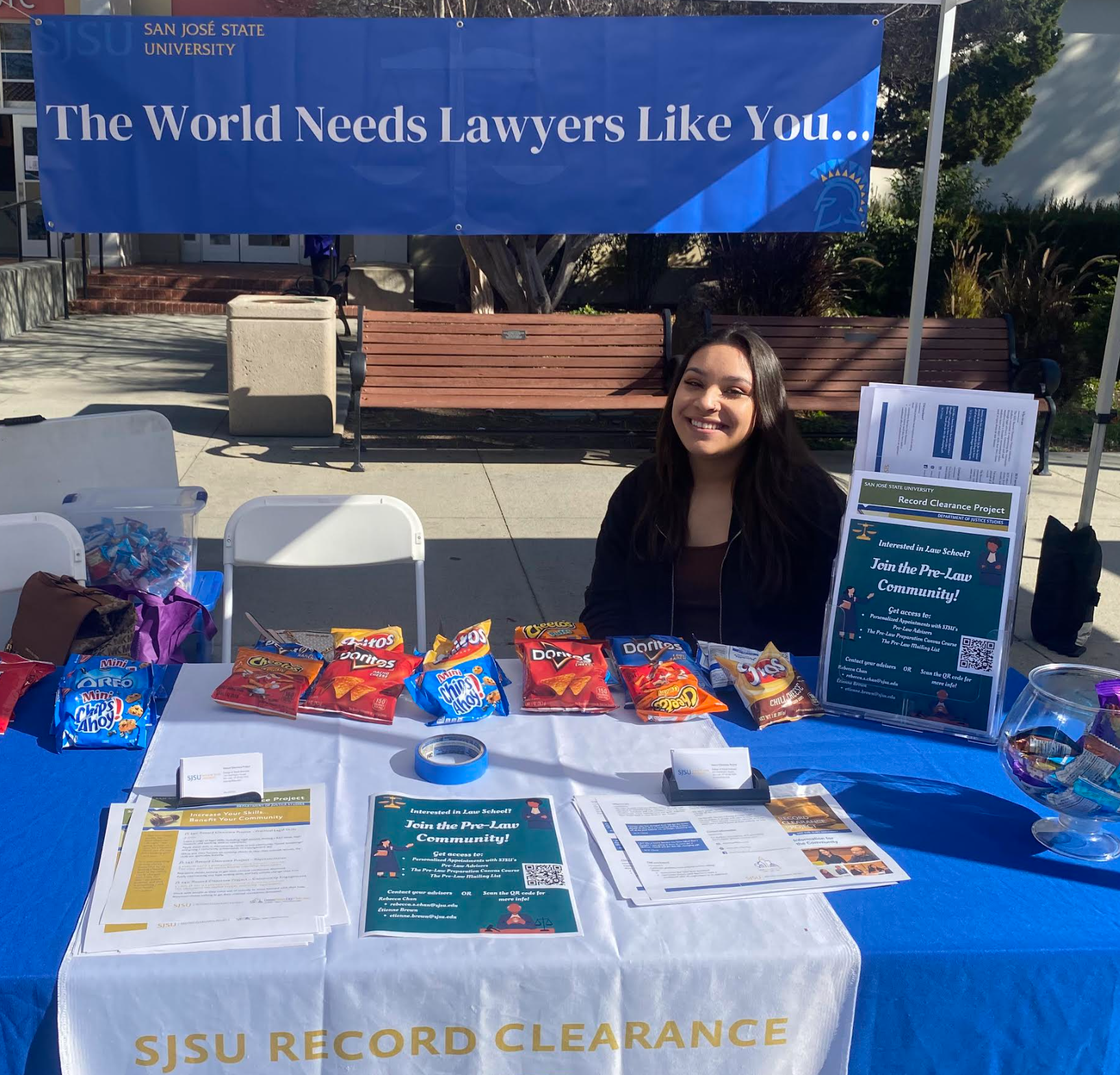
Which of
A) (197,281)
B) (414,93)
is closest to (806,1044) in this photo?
(414,93)

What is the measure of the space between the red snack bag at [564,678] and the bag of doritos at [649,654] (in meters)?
0.04

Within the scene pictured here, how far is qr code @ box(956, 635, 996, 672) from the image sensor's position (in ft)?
6.66

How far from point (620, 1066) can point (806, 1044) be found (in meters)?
0.24

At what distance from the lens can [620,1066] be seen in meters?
1.43

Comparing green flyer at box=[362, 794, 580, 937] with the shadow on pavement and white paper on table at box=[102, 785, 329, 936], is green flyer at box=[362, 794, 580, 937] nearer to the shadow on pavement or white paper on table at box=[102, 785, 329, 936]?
white paper on table at box=[102, 785, 329, 936]

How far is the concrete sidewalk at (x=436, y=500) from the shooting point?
4.94 m

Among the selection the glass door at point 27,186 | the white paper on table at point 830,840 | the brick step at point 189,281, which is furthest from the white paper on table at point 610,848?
the glass door at point 27,186

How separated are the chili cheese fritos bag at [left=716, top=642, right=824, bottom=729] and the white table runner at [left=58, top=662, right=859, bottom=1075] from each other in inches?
23.6

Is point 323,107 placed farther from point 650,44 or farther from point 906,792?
point 906,792

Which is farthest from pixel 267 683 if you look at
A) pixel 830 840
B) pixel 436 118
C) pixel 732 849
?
pixel 436 118

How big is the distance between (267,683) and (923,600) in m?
1.21

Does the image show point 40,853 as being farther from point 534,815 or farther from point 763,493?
point 763,493

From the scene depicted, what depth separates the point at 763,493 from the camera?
274cm

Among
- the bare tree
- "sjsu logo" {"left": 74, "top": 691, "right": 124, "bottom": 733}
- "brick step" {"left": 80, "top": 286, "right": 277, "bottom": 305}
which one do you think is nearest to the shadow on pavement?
"sjsu logo" {"left": 74, "top": 691, "right": 124, "bottom": 733}
